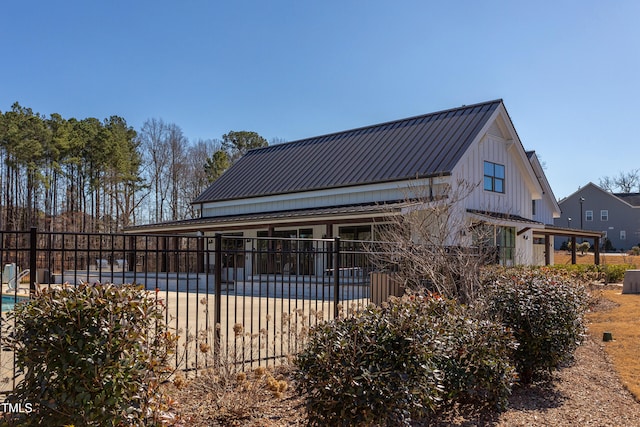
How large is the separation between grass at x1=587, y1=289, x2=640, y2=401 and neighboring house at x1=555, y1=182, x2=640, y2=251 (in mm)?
46375

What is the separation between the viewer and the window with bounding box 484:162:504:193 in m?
20.5

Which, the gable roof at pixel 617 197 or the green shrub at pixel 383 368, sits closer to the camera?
the green shrub at pixel 383 368

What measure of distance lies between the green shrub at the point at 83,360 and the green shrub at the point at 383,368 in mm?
1213

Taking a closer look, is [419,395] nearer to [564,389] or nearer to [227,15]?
[564,389]

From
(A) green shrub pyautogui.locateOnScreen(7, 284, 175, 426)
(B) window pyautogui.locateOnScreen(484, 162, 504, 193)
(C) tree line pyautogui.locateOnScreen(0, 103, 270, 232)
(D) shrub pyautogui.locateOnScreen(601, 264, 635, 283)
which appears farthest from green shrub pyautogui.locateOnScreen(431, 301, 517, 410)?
(C) tree line pyautogui.locateOnScreen(0, 103, 270, 232)

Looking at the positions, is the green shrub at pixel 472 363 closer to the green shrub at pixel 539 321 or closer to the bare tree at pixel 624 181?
the green shrub at pixel 539 321

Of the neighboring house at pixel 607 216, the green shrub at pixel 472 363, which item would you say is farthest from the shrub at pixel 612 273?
the neighboring house at pixel 607 216

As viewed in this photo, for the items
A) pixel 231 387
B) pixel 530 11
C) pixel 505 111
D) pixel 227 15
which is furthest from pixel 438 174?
pixel 231 387

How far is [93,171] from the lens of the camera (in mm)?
37688

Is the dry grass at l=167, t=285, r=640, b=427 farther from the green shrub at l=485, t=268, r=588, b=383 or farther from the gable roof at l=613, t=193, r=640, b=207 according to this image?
the gable roof at l=613, t=193, r=640, b=207

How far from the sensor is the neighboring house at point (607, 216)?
53375 millimetres

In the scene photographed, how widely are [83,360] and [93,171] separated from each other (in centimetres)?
3797

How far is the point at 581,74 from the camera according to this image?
12.9 m

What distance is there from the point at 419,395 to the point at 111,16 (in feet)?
52.2
